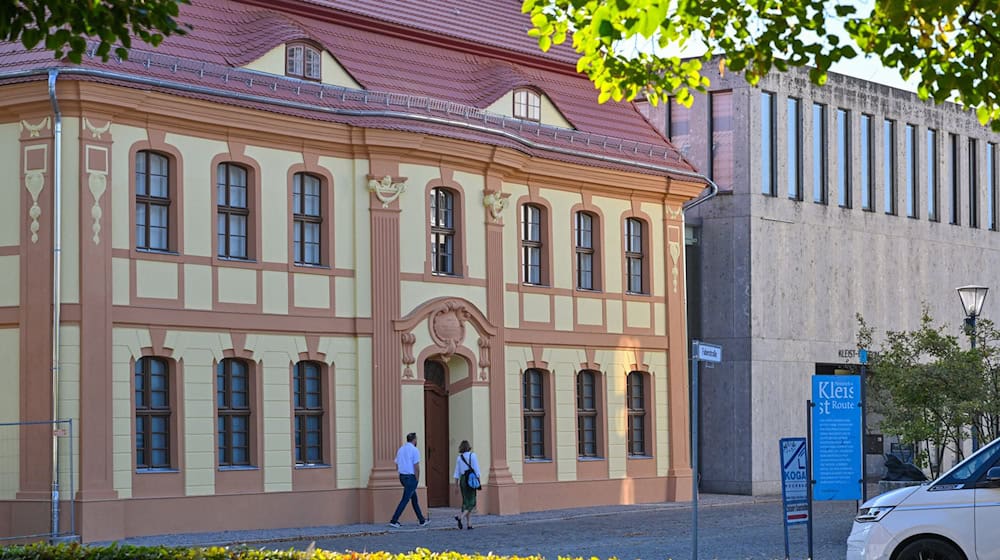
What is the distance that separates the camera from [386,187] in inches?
1149

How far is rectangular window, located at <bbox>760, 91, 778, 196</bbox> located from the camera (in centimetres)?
3906

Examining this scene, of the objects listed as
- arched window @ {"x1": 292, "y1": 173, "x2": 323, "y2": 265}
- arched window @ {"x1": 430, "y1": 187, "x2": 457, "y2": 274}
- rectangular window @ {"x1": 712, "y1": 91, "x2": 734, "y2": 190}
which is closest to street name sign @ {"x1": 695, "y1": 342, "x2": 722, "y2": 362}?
arched window @ {"x1": 292, "y1": 173, "x2": 323, "y2": 265}

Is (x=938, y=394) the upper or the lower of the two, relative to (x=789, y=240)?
lower

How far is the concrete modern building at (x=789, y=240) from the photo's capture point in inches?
1522

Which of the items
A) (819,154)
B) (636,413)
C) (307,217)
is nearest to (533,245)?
(636,413)

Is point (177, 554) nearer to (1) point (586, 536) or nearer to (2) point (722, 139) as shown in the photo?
(1) point (586, 536)

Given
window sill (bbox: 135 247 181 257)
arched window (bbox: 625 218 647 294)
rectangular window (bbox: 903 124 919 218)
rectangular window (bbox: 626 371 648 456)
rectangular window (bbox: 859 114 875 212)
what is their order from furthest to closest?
1. rectangular window (bbox: 903 124 919 218)
2. rectangular window (bbox: 859 114 875 212)
3. arched window (bbox: 625 218 647 294)
4. rectangular window (bbox: 626 371 648 456)
5. window sill (bbox: 135 247 181 257)

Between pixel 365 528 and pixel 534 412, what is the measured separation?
6.29 m

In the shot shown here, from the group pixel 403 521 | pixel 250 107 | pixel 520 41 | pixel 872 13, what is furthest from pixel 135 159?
pixel 872 13

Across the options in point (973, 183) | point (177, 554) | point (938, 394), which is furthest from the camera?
point (973, 183)

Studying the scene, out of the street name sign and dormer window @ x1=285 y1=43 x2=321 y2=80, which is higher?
dormer window @ x1=285 y1=43 x2=321 y2=80

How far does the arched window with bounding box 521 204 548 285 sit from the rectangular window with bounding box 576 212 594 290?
3.39ft

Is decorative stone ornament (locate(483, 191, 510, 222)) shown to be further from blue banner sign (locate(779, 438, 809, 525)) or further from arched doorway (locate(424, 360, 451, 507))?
blue banner sign (locate(779, 438, 809, 525))

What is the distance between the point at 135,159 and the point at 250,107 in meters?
2.18
